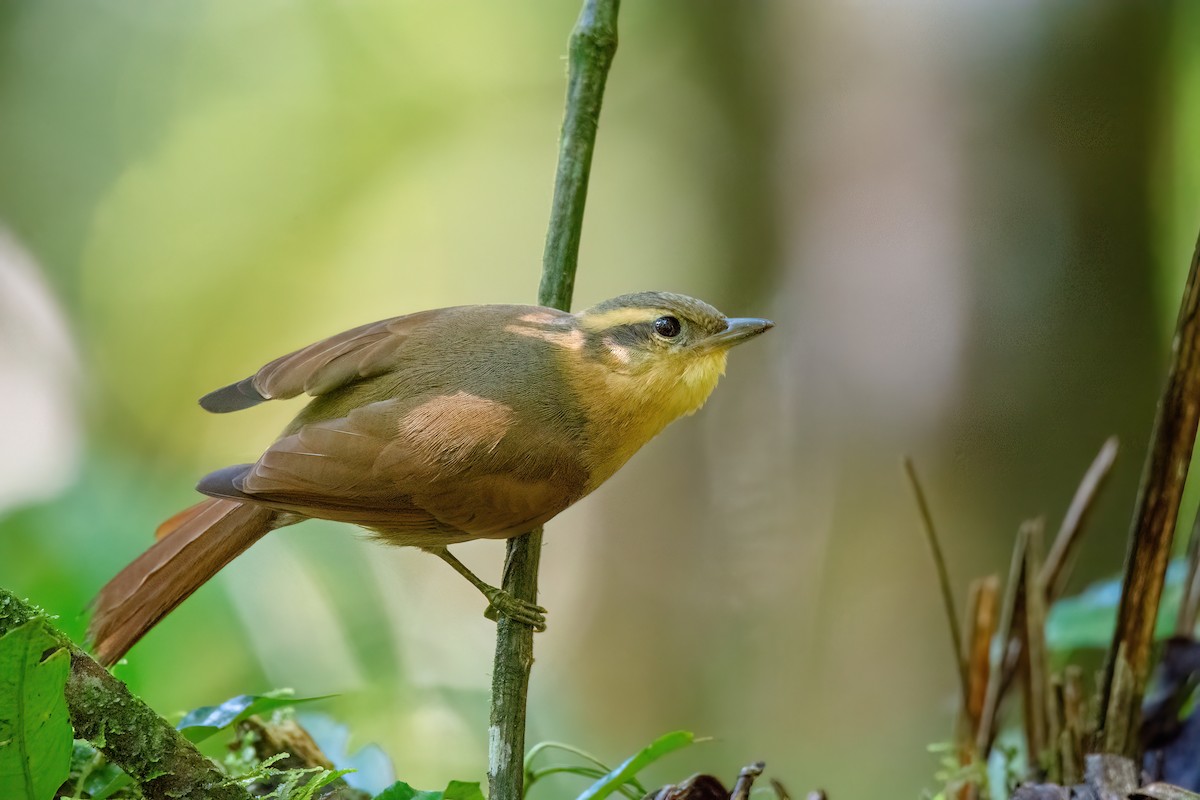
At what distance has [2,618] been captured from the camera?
3.90ft

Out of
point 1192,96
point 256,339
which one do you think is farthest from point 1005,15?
point 256,339

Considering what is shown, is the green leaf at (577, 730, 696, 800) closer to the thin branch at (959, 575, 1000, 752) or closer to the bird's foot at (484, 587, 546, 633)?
the bird's foot at (484, 587, 546, 633)

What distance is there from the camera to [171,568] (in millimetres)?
2014

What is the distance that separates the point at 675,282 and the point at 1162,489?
165 inches

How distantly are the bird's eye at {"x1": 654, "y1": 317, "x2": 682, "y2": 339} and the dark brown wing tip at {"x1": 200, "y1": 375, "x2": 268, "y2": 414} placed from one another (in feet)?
3.05

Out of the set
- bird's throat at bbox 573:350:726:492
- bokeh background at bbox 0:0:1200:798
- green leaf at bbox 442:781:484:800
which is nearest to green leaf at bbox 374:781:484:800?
green leaf at bbox 442:781:484:800

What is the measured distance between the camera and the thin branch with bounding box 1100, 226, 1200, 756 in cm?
151

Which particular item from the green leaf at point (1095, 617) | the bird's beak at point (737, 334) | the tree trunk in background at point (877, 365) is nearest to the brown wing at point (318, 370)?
the bird's beak at point (737, 334)

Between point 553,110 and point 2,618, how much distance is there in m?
5.24

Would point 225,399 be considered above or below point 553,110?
below

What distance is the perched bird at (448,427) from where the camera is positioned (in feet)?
6.61

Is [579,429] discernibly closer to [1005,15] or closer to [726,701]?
[726,701]

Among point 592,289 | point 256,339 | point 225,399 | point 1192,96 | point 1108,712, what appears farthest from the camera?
point 592,289

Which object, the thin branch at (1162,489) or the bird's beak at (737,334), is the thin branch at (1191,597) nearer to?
the thin branch at (1162,489)
